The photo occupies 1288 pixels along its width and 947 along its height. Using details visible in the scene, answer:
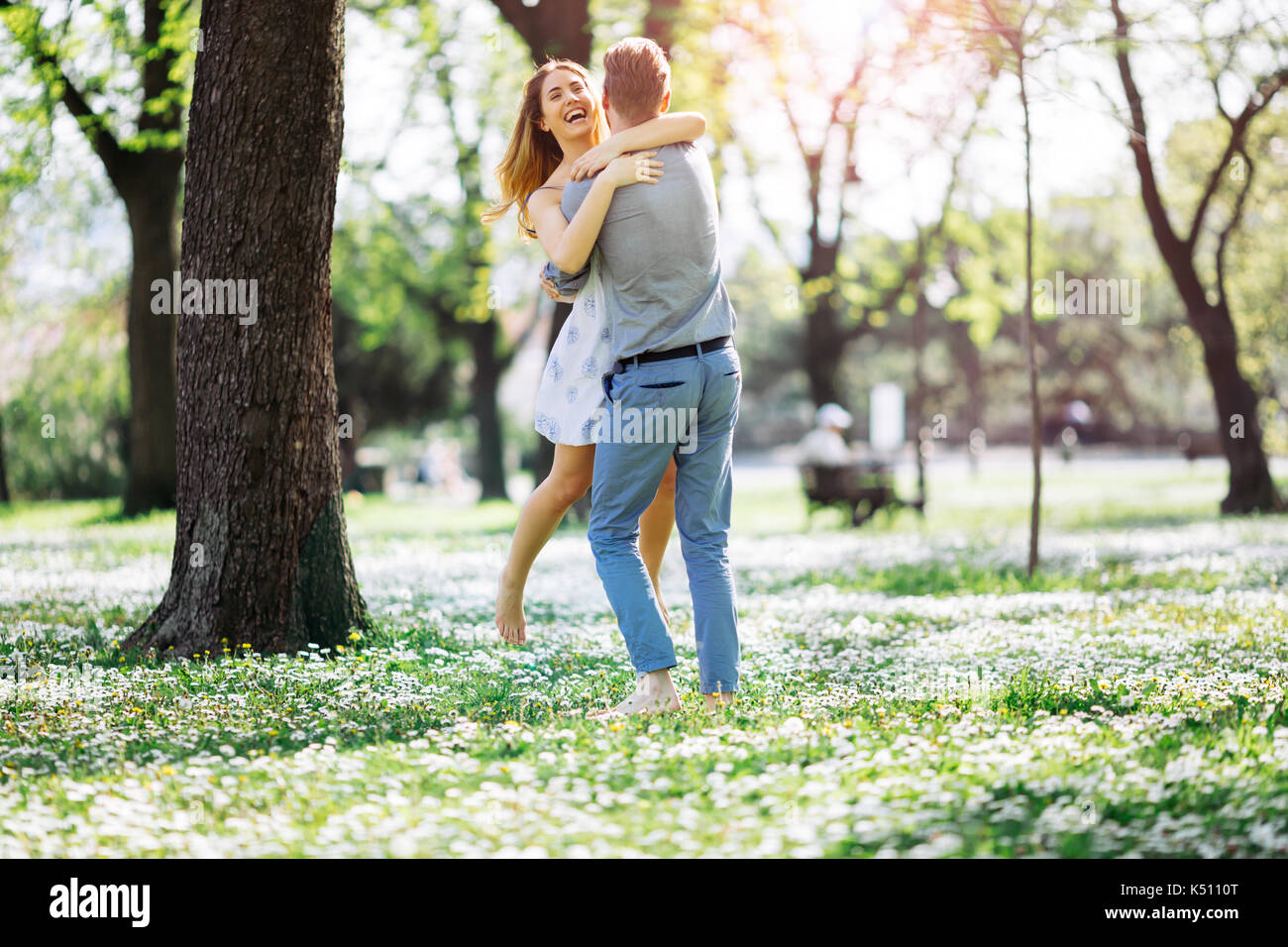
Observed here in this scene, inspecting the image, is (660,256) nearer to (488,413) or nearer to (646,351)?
(646,351)

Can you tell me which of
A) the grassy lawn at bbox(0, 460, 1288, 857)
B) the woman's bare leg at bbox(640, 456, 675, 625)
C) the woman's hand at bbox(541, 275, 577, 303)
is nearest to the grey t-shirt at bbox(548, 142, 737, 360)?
the woman's hand at bbox(541, 275, 577, 303)

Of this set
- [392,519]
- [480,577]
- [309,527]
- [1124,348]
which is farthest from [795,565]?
[1124,348]

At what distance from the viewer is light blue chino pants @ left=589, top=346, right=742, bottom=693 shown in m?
4.23

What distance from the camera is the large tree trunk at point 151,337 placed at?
51.3ft

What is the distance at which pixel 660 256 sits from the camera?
4.27 metres

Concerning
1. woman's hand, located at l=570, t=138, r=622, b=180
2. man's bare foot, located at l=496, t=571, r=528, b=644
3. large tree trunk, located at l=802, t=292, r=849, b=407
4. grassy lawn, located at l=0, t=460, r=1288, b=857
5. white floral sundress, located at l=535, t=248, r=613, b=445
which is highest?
large tree trunk, located at l=802, t=292, r=849, b=407

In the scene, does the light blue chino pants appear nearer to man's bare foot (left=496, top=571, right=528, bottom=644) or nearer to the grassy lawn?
the grassy lawn

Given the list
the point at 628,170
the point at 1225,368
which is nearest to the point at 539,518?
the point at 628,170

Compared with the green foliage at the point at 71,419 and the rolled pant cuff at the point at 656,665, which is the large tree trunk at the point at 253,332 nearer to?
the rolled pant cuff at the point at 656,665

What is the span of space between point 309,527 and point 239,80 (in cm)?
213

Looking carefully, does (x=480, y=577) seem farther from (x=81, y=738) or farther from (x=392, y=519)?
(x=392, y=519)

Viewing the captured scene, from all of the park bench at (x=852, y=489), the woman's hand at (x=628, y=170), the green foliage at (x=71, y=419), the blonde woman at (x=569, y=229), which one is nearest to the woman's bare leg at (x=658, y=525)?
the blonde woman at (x=569, y=229)

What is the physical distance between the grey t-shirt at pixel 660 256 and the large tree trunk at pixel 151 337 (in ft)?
42.6

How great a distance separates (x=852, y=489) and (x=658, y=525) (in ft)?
37.7
